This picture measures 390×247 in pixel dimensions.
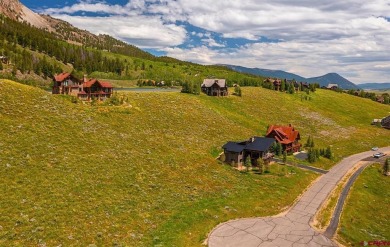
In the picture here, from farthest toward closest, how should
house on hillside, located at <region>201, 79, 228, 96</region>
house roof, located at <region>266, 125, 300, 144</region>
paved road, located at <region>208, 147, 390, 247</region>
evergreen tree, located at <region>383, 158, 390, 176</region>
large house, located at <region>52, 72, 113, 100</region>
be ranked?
house on hillside, located at <region>201, 79, 228, 96</region> → house roof, located at <region>266, 125, 300, 144</region> → large house, located at <region>52, 72, 113, 100</region> → evergreen tree, located at <region>383, 158, 390, 176</region> → paved road, located at <region>208, 147, 390, 247</region>

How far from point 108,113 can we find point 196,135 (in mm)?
23438

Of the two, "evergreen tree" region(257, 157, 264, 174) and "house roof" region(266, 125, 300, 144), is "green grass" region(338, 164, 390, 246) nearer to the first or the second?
"evergreen tree" region(257, 157, 264, 174)

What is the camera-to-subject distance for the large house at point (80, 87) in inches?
3369

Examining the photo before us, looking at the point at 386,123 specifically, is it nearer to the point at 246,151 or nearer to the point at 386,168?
the point at 386,168

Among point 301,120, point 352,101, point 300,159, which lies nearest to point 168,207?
point 300,159

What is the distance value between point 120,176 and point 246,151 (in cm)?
3262

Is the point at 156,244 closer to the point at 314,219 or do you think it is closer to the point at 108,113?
the point at 314,219

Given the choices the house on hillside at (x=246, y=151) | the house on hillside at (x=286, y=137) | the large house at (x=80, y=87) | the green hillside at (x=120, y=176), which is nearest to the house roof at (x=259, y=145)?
the house on hillside at (x=246, y=151)

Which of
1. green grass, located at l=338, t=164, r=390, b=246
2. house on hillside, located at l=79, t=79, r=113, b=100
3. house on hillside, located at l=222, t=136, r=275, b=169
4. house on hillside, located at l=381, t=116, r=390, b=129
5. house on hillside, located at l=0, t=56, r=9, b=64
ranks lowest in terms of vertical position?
green grass, located at l=338, t=164, r=390, b=246

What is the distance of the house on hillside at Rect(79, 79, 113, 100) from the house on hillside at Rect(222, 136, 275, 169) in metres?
39.6

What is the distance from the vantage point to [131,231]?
40.4 metres

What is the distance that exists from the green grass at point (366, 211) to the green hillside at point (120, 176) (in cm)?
952

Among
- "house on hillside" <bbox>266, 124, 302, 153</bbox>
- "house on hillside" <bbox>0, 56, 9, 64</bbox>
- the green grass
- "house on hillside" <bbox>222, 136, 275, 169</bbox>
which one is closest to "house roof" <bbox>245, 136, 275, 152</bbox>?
"house on hillside" <bbox>222, 136, 275, 169</bbox>

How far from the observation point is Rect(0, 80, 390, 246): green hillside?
129 feet
